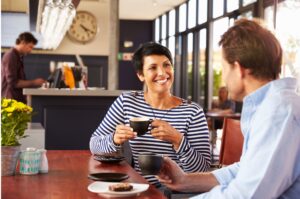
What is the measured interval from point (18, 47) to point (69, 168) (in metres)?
4.38

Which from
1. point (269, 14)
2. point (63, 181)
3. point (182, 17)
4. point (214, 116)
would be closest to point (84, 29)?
point (182, 17)

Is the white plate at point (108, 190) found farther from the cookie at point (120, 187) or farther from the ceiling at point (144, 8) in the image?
the ceiling at point (144, 8)

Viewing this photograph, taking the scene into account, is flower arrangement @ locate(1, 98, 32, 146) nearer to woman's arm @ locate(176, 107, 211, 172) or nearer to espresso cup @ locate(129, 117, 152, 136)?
espresso cup @ locate(129, 117, 152, 136)

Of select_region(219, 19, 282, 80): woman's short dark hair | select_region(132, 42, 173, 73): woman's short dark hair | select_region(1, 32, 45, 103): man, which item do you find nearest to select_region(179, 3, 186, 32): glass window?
select_region(1, 32, 45, 103): man

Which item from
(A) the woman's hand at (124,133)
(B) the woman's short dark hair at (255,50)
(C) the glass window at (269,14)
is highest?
(C) the glass window at (269,14)

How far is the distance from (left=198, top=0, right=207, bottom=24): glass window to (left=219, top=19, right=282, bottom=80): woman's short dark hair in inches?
361

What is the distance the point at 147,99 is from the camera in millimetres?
2670

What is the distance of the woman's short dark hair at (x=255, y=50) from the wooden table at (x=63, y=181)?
1.86ft

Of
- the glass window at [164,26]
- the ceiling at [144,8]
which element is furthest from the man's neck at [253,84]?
the glass window at [164,26]

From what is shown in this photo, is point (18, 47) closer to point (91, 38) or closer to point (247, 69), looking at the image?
point (91, 38)

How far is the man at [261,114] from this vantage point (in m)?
1.18

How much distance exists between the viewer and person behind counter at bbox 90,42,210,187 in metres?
2.30

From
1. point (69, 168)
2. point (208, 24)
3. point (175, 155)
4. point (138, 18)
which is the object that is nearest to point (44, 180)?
point (69, 168)

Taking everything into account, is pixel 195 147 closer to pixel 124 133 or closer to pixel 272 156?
pixel 124 133
